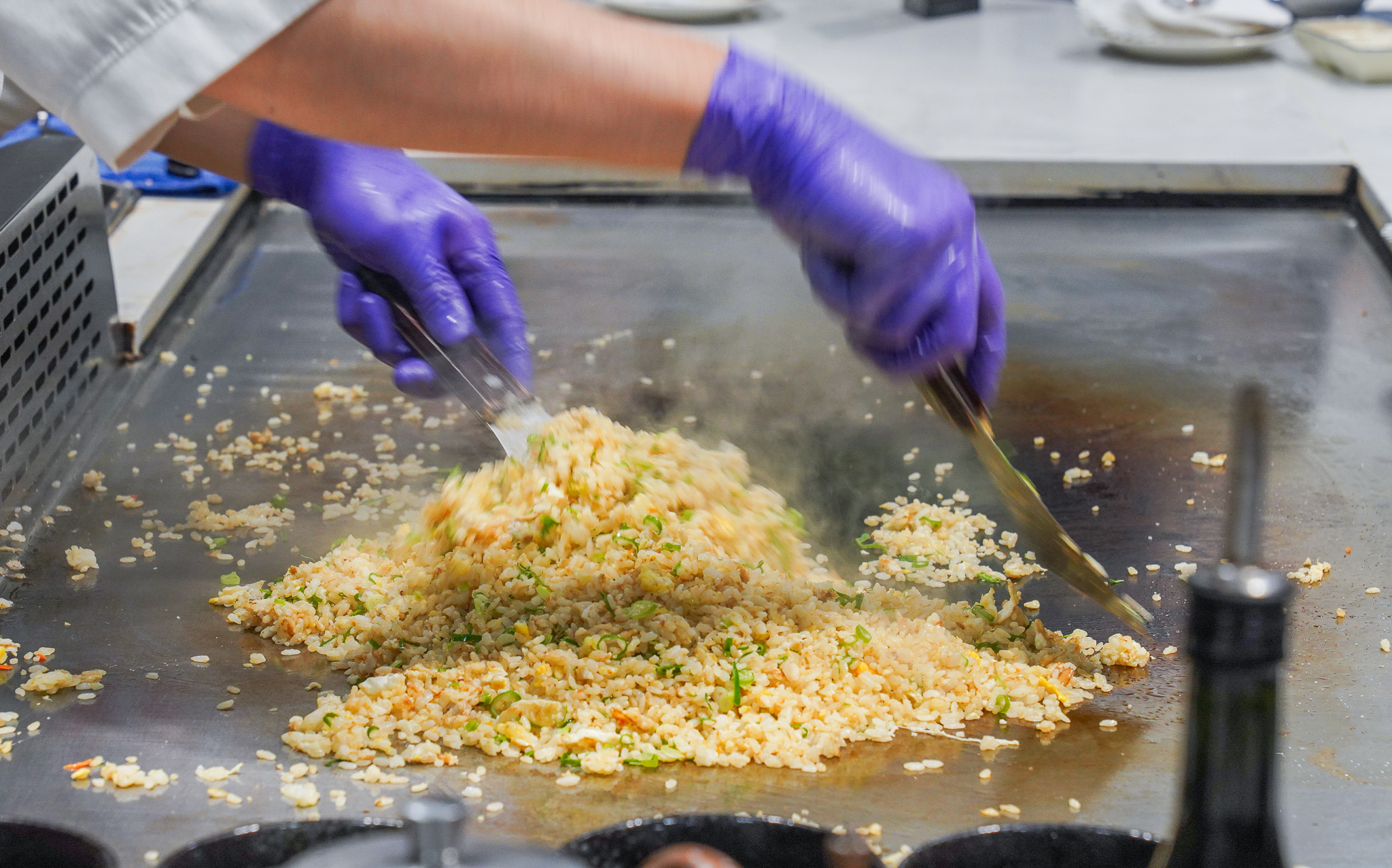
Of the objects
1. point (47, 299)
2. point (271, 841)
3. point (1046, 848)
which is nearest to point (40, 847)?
point (271, 841)

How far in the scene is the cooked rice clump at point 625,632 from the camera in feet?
4.18

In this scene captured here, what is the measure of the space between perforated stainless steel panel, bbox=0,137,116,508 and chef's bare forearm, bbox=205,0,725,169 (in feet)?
2.65

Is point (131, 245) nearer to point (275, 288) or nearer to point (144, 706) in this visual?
point (275, 288)

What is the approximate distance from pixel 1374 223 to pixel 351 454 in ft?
6.58

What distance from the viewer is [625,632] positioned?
1.41 meters

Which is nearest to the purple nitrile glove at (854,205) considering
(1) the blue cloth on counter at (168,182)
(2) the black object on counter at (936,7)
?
(1) the blue cloth on counter at (168,182)

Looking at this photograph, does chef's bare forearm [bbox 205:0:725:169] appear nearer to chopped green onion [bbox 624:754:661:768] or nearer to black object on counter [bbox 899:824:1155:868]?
chopped green onion [bbox 624:754:661:768]

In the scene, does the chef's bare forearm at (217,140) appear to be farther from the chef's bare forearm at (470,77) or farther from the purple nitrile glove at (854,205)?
the purple nitrile glove at (854,205)

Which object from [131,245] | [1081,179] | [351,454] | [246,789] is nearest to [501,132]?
[246,789]

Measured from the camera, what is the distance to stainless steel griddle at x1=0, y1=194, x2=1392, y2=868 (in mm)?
1197

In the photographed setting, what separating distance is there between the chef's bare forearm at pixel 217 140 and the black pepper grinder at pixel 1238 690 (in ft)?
5.10

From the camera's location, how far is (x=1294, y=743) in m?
1.26

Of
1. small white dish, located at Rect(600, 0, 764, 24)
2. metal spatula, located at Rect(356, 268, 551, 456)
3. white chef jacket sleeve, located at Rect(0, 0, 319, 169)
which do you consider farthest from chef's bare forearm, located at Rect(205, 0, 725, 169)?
small white dish, located at Rect(600, 0, 764, 24)

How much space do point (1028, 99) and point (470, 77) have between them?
8.03 ft
